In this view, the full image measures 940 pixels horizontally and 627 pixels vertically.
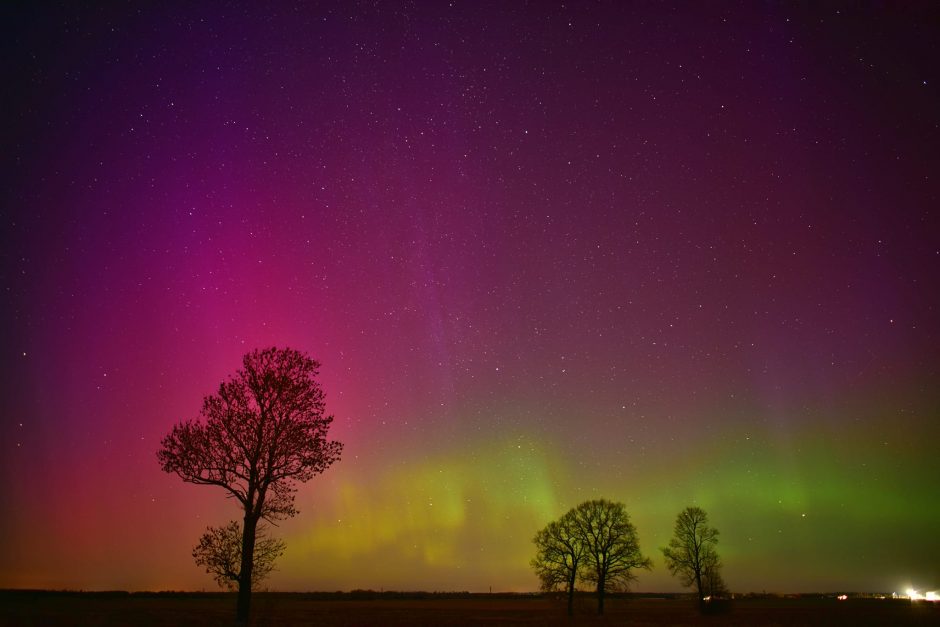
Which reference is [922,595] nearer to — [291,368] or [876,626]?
[876,626]

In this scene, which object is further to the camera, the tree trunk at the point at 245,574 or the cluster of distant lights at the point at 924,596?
the cluster of distant lights at the point at 924,596

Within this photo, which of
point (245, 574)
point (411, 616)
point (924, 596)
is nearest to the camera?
point (245, 574)

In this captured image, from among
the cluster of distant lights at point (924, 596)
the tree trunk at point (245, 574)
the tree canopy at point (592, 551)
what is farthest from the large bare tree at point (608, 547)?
the cluster of distant lights at point (924, 596)

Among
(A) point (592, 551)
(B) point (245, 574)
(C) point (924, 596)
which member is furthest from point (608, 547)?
(C) point (924, 596)

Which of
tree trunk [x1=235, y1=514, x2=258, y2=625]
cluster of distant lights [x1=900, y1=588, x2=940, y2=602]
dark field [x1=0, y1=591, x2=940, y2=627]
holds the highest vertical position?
tree trunk [x1=235, y1=514, x2=258, y2=625]

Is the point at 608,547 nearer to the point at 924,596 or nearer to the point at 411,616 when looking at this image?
the point at 411,616

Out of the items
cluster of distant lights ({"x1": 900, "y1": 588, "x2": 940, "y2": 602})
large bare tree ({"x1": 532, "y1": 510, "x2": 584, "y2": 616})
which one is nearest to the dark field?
large bare tree ({"x1": 532, "y1": 510, "x2": 584, "y2": 616})

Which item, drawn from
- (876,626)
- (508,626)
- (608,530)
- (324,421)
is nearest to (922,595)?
(608,530)

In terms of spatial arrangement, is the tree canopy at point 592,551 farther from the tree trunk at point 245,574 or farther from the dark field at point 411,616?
the tree trunk at point 245,574

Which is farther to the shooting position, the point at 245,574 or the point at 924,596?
the point at 924,596

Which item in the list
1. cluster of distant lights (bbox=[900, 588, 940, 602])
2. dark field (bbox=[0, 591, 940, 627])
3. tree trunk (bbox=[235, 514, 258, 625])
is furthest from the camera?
cluster of distant lights (bbox=[900, 588, 940, 602])

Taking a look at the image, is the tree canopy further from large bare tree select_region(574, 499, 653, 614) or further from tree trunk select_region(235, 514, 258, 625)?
tree trunk select_region(235, 514, 258, 625)

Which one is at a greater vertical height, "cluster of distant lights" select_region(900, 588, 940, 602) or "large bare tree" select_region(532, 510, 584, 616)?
"large bare tree" select_region(532, 510, 584, 616)

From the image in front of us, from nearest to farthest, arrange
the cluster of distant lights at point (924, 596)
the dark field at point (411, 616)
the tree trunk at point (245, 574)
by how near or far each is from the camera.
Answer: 1. the tree trunk at point (245, 574)
2. the dark field at point (411, 616)
3. the cluster of distant lights at point (924, 596)
